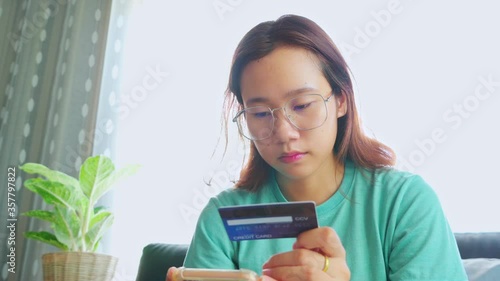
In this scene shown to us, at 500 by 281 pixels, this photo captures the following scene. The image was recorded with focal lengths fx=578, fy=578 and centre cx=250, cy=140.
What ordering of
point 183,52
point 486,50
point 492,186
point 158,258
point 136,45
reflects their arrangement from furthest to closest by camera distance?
point 136,45 < point 183,52 < point 486,50 < point 492,186 < point 158,258

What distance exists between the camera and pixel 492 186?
1987 millimetres

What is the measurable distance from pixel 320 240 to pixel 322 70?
1.36 ft

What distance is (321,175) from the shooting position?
1.16m

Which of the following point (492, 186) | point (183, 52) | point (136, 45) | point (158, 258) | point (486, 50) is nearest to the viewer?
point (158, 258)

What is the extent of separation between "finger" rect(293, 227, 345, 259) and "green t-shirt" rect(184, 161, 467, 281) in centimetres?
19

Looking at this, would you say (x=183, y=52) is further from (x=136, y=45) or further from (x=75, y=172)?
(x=75, y=172)

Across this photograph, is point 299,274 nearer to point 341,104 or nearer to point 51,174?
point 341,104

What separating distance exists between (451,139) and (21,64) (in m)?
2.25

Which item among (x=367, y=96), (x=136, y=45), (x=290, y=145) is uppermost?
(x=136, y=45)

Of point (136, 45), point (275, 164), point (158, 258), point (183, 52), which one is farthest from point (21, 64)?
point (275, 164)

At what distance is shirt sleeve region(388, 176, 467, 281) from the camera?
0.94m

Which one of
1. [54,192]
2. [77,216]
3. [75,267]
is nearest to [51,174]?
[54,192]

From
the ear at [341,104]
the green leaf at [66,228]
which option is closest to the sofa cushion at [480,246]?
the ear at [341,104]

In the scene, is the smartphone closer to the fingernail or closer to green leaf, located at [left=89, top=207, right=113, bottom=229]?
the fingernail
